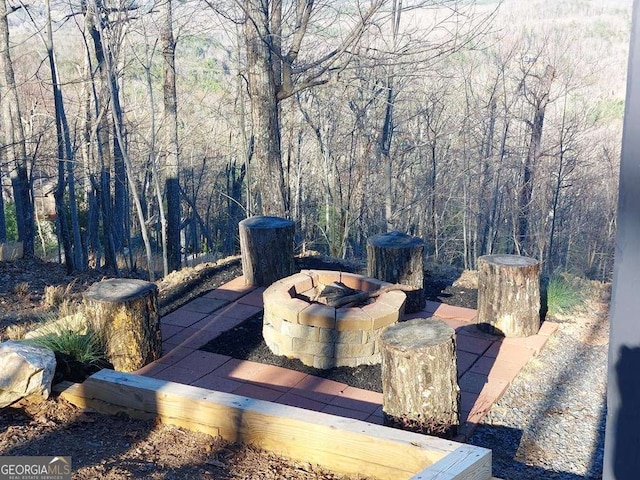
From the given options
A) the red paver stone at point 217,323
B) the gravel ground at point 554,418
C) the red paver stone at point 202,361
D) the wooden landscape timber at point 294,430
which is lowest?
the gravel ground at point 554,418

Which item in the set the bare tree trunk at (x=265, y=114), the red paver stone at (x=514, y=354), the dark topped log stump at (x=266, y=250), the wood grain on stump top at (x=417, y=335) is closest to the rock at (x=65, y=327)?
the dark topped log stump at (x=266, y=250)

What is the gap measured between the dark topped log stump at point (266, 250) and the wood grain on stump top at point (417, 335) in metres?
2.73

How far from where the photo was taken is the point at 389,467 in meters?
2.88

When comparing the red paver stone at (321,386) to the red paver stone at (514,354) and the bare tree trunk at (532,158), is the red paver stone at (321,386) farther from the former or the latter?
the bare tree trunk at (532,158)

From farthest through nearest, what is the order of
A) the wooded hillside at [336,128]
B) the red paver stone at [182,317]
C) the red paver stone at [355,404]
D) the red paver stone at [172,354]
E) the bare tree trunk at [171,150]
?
the bare tree trunk at [171,150] → the wooded hillside at [336,128] → the red paver stone at [182,317] → the red paver stone at [172,354] → the red paver stone at [355,404]

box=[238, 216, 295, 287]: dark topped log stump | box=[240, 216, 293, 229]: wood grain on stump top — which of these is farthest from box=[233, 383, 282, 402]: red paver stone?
box=[240, 216, 293, 229]: wood grain on stump top

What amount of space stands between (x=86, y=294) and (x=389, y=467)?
9.01ft

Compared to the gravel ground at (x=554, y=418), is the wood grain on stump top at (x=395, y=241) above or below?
above

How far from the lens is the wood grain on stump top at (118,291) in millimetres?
4520

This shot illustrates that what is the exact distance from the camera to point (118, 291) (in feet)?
15.4

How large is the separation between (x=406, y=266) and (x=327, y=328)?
151 centimetres

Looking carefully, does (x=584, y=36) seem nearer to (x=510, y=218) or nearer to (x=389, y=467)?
(x=510, y=218)

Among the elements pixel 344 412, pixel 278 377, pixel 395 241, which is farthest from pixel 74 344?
pixel 395 241

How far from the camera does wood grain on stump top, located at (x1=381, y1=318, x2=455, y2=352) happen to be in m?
3.57
